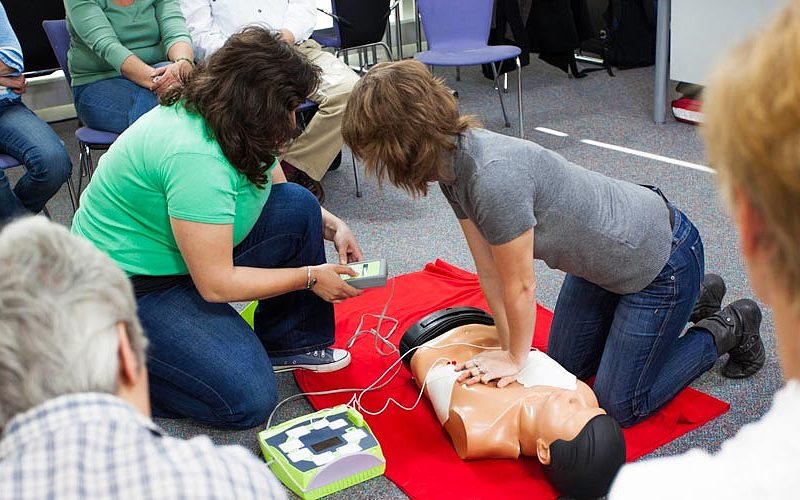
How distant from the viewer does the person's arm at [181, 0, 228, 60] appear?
11.6 ft

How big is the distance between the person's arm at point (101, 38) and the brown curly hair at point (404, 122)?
173 cm

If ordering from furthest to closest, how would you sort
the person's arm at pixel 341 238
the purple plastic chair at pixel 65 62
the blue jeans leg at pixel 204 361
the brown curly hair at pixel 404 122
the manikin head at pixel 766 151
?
the purple plastic chair at pixel 65 62, the person's arm at pixel 341 238, the blue jeans leg at pixel 204 361, the brown curly hair at pixel 404 122, the manikin head at pixel 766 151

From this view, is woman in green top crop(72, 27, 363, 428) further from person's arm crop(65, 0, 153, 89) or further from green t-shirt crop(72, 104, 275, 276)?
person's arm crop(65, 0, 153, 89)

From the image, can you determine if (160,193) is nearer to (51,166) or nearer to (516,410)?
(516,410)

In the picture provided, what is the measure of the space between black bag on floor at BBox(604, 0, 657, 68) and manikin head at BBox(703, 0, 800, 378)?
485cm

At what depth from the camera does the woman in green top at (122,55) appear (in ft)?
10.5

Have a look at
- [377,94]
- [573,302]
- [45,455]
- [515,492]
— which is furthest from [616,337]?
[45,455]

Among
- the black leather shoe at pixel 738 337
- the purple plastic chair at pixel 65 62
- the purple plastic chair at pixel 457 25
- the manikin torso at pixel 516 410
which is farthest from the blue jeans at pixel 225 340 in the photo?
the purple plastic chair at pixel 457 25

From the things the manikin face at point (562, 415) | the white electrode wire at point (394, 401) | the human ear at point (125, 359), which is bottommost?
the white electrode wire at point (394, 401)

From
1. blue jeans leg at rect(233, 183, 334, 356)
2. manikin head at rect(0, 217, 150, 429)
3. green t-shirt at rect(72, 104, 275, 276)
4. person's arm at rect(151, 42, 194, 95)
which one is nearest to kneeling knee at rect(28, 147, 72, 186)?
person's arm at rect(151, 42, 194, 95)

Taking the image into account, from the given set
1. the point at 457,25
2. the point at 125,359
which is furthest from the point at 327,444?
the point at 457,25

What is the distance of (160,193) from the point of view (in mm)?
2008

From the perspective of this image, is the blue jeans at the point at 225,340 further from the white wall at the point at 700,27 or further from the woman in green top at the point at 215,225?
the white wall at the point at 700,27

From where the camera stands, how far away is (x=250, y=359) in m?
2.14
